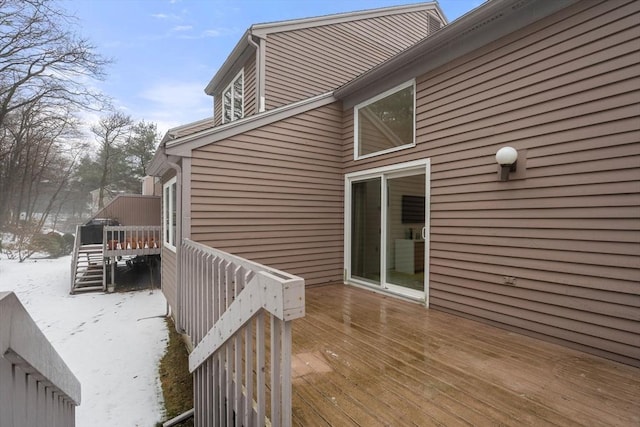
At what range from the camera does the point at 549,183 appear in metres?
2.89

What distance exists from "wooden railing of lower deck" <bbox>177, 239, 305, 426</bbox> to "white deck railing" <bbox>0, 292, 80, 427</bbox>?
887 millimetres

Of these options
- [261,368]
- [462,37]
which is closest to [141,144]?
[462,37]

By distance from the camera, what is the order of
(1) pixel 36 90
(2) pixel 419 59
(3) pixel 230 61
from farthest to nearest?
(1) pixel 36 90 → (3) pixel 230 61 → (2) pixel 419 59

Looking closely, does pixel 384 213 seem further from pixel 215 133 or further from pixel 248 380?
pixel 248 380

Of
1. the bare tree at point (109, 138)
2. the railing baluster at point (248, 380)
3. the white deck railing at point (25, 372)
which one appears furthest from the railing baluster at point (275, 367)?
the bare tree at point (109, 138)

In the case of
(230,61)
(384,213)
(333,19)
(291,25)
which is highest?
(333,19)

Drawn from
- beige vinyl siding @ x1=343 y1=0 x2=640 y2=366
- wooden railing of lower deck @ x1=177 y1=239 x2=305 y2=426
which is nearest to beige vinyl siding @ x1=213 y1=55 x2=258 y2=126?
beige vinyl siding @ x1=343 y1=0 x2=640 y2=366

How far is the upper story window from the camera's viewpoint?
7309mm

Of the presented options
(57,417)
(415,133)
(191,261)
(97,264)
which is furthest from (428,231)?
(97,264)

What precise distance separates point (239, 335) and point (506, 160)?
302cm

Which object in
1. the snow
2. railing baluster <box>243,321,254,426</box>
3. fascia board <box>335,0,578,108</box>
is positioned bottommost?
the snow

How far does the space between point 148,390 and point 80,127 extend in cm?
1684

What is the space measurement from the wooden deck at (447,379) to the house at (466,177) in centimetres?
45

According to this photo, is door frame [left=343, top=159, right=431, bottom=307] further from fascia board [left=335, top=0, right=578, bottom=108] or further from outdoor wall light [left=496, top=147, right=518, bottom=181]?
fascia board [left=335, top=0, right=578, bottom=108]
